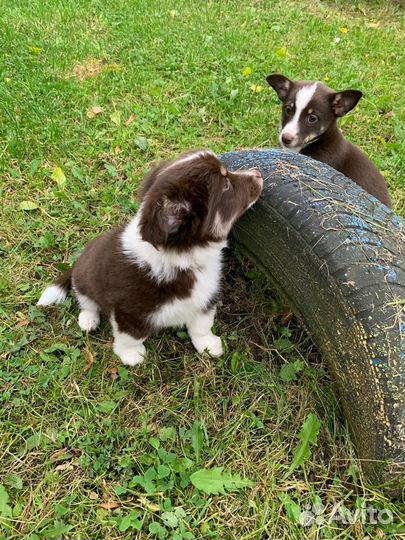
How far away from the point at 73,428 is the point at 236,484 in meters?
1.03

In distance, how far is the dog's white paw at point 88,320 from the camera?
3.32m

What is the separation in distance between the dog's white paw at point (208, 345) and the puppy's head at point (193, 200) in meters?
0.79

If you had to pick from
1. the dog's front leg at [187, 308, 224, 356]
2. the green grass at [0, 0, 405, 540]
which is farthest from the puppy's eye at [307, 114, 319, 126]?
the dog's front leg at [187, 308, 224, 356]

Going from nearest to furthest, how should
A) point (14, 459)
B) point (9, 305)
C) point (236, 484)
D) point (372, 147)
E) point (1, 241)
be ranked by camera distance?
point (236, 484)
point (14, 459)
point (9, 305)
point (1, 241)
point (372, 147)

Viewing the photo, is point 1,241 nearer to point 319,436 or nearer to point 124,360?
point 124,360

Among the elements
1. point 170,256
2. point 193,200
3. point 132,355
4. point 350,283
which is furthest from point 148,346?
point 350,283

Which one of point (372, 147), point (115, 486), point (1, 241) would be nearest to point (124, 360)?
point (115, 486)

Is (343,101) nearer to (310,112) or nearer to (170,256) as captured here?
(310,112)

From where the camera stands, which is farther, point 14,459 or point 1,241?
point 1,241

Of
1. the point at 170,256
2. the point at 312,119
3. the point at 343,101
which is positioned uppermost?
the point at 343,101

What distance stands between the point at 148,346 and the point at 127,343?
0.26m

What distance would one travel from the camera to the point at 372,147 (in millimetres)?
5102

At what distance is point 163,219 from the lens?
2270 millimetres

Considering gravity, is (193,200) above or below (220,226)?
above
